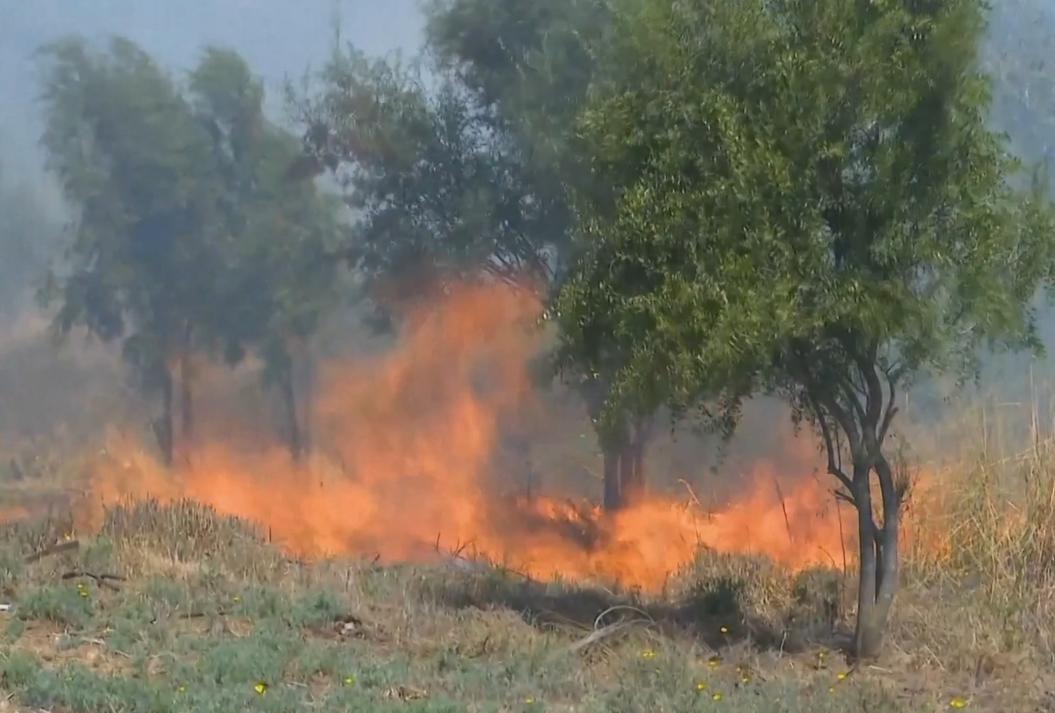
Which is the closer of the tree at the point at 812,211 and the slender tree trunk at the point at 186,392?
the tree at the point at 812,211

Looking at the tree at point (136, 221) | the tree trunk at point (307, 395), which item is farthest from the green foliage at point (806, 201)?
the tree at point (136, 221)

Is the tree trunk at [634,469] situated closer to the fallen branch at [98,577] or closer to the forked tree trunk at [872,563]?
the forked tree trunk at [872,563]

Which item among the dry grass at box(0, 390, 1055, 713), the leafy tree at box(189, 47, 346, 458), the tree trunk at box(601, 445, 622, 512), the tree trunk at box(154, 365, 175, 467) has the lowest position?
the dry grass at box(0, 390, 1055, 713)

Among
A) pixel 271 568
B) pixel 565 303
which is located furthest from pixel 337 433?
pixel 565 303

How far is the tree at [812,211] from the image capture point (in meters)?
8.78

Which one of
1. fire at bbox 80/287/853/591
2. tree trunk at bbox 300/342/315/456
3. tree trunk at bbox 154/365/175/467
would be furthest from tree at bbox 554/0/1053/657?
tree trunk at bbox 154/365/175/467

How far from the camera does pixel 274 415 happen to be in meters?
20.0

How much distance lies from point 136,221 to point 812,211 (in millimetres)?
13731

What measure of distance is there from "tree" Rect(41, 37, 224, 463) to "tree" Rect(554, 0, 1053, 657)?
39.3 ft

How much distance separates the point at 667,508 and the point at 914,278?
32.1 feet

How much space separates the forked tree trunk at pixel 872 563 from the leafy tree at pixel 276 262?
39.1 ft

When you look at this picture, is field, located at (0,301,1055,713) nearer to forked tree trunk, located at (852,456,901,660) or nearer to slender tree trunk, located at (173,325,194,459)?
forked tree trunk, located at (852,456,901,660)

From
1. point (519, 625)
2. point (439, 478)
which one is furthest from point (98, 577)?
point (439, 478)

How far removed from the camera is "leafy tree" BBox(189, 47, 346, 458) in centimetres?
1983
